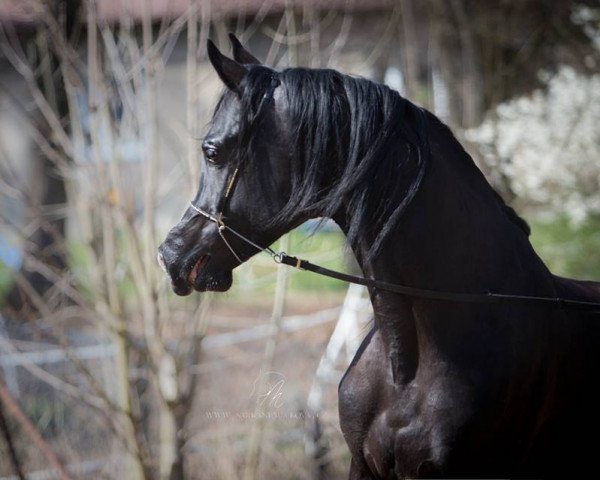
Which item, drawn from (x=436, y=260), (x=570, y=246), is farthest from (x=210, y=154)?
(x=570, y=246)

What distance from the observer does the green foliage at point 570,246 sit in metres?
11.0

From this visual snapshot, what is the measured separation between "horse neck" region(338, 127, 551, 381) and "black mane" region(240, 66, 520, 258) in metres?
0.07

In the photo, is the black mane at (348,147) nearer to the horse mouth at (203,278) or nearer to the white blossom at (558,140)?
the horse mouth at (203,278)

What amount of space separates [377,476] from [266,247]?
3.00ft

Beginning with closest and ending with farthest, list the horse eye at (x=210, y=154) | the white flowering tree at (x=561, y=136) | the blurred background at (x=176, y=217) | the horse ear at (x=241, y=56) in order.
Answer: the horse eye at (x=210, y=154) < the horse ear at (x=241, y=56) < the blurred background at (x=176, y=217) < the white flowering tree at (x=561, y=136)

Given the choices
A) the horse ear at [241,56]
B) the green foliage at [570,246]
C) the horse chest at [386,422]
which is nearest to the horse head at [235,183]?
the horse ear at [241,56]

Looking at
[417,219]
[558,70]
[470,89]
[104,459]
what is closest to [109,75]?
[104,459]

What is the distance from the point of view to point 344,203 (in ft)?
9.74

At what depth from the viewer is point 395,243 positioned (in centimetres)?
295

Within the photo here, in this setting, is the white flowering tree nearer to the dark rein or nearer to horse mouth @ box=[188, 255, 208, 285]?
the dark rein

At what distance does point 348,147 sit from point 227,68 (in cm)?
51

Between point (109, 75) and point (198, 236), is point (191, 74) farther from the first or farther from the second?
point (198, 236)

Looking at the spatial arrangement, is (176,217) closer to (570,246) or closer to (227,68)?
(227,68)

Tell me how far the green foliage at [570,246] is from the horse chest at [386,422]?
8.13m
